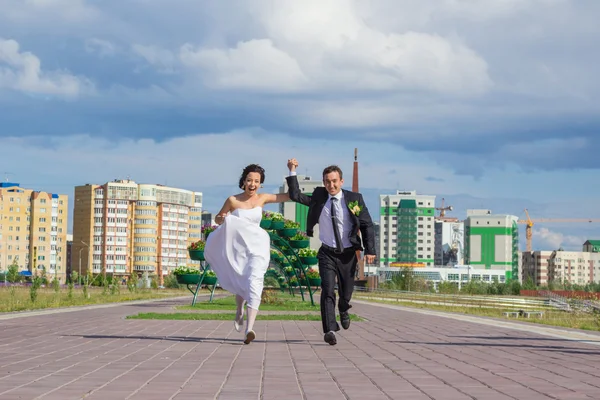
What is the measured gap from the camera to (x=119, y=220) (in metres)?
162

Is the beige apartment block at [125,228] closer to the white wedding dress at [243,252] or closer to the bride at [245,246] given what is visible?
the bride at [245,246]

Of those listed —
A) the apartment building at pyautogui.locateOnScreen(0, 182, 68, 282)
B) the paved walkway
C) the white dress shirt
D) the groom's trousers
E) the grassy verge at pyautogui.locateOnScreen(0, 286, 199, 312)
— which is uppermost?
the apartment building at pyautogui.locateOnScreen(0, 182, 68, 282)

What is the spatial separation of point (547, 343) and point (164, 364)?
19.4 feet

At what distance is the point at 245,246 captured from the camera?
11.0 m

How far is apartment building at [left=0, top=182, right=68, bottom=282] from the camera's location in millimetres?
158625

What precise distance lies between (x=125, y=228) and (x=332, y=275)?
15500 centimetres

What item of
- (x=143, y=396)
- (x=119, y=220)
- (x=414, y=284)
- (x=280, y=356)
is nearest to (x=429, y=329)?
(x=280, y=356)

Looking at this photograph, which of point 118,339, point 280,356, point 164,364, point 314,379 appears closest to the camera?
point 314,379

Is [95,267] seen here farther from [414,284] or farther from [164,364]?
[164,364]

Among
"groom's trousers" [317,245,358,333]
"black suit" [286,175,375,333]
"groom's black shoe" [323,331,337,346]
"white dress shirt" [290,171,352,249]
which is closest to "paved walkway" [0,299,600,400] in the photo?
"groom's black shoe" [323,331,337,346]

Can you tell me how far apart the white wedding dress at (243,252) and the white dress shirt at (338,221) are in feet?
2.33

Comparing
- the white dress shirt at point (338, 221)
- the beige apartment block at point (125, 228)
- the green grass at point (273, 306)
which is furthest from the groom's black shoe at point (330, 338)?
the beige apartment block at point (125, 228)

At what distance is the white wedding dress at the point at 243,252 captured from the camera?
1087 cm

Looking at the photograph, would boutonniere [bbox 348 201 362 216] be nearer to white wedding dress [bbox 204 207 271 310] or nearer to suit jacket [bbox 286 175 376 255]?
suit jacket [bbox 286 175 376 255]
